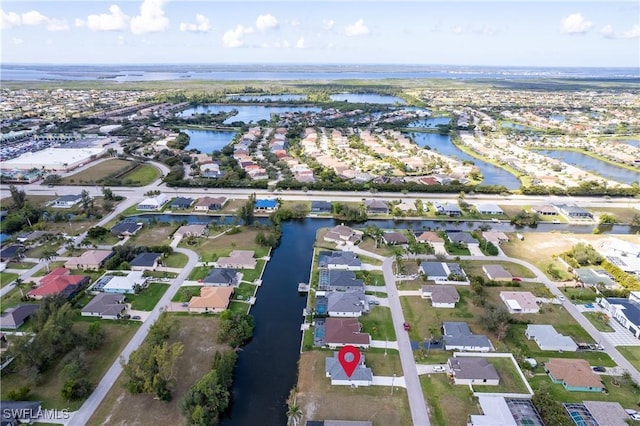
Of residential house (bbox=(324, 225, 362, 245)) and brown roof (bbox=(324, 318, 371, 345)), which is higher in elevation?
residential house (bbox=(324, 225, 362, 245))

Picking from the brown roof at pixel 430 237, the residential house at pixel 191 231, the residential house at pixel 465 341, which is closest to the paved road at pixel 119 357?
the residential house at pixel 191 231

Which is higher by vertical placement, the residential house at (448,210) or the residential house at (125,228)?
the residential house at (448,210)

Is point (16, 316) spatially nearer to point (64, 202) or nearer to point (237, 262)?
point (237, 262)

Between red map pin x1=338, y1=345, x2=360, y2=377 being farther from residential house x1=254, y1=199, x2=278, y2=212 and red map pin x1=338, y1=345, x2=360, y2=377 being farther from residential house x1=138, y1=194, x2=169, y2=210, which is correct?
residential house x1=138, y1=194, x2=169, y2=210

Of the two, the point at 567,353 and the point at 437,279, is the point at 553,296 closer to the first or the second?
the point at 567,353

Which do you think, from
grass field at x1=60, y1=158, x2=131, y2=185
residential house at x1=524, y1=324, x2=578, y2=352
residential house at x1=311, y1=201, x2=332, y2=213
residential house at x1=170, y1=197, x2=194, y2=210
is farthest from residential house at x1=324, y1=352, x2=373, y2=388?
grass field at x1=60, y1=158, x2=131, y2=185

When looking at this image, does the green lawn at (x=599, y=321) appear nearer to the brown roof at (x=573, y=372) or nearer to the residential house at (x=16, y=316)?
the brown roof at (x=573, y=372)

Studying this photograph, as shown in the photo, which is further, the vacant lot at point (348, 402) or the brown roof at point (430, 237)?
the brown roof at point (430, 237)
